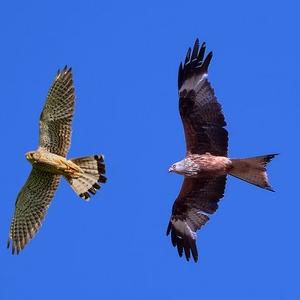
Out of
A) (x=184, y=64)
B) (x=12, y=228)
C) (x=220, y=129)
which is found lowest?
(x=12, y=228)

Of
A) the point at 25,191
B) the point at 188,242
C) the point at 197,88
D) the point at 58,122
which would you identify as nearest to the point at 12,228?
the point at 25,191

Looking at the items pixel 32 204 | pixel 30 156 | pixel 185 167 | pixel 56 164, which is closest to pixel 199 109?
pixel 185 167

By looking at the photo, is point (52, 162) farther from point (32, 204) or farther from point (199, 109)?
point (199, 109)

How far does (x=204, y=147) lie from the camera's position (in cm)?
1462

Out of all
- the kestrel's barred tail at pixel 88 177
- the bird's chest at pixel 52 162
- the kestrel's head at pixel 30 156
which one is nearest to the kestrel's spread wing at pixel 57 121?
the bird's chest at pixel 52 162

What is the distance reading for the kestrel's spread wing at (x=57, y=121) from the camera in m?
Answer: 15.4

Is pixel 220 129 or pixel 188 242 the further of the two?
pixel 188 242

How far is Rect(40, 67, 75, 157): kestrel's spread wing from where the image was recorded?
50.5ft

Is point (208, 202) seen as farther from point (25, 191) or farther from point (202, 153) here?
point (25, 191)

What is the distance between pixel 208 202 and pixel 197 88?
1843 millimetres

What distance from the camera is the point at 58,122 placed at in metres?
15.4

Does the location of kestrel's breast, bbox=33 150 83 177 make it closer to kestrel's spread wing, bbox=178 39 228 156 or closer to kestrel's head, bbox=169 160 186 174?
kestrel's head, bbox=169 160 186 174

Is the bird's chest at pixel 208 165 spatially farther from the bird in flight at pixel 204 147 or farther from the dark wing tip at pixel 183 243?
the dark wing tip at pixel 183 243

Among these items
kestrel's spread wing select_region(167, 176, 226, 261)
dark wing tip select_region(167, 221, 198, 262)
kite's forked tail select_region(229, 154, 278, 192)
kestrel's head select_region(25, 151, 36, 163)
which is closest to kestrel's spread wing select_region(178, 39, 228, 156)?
kite's forked tail select_region(229, 154, 278, 192)
